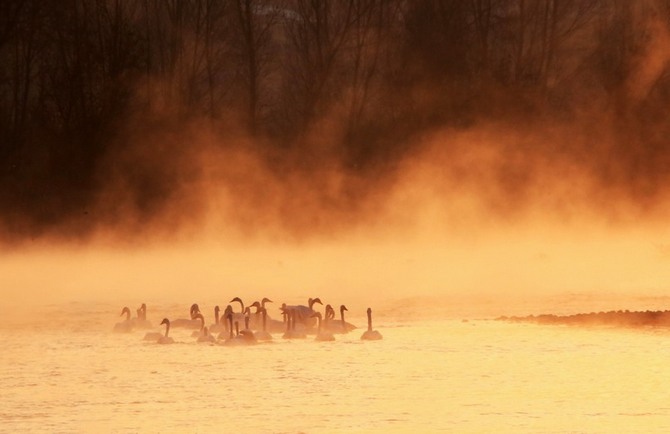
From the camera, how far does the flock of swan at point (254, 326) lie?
13.4 meters

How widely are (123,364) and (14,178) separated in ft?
44.3

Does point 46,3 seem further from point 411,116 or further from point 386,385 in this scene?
point 386,385

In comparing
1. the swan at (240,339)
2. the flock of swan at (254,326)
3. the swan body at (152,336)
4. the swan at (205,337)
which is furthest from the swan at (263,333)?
the swan body at (152,336)

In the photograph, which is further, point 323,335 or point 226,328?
point 226,328

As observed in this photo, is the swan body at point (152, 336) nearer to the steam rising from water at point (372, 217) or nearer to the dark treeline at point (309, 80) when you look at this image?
the steam rising from water at point (372, 217)

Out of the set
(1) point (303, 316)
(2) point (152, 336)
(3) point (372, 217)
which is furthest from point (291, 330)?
(3) point (372, 217)

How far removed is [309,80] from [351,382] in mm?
20190

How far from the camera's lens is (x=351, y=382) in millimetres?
10922

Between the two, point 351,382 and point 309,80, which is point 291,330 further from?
point 309,80

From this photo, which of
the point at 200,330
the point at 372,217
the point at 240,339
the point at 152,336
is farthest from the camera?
the point at 372,217

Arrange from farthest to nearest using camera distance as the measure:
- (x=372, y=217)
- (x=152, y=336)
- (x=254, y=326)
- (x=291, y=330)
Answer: (x=372, y=217) < (x=254, y=326) < (x=291, y=330) < (x=152, y=336)

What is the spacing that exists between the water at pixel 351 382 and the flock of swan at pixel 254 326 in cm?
14

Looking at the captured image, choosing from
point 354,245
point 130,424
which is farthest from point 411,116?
point 130,424

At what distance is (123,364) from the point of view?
1212 centimetres
